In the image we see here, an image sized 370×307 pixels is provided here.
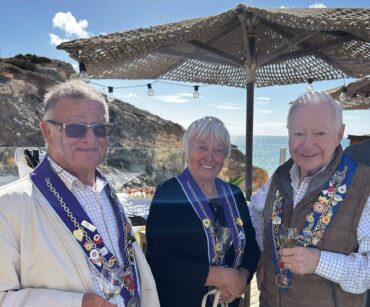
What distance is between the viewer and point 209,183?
6.90 feet

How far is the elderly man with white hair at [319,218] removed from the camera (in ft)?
5.16

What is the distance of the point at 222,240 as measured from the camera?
6.32 ft

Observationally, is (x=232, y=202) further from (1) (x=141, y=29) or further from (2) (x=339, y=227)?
(1) (x=141, y=29)

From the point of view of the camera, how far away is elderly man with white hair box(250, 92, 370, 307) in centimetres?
157

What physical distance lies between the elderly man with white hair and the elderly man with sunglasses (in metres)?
0.72

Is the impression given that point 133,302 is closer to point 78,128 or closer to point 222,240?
point 222,240

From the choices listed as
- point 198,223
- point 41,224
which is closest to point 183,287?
point 198,223

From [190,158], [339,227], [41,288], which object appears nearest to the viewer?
[41,288]

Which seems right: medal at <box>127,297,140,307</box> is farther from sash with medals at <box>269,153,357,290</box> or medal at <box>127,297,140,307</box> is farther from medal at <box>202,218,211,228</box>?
sash with medals at <box>269,153,357,290</box>

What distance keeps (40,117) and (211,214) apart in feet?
89.8

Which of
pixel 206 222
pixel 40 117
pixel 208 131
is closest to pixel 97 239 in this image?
pixel 206 222

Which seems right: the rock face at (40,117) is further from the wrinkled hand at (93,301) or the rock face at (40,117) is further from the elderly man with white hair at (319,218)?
the wrinkled hand at (93,301)

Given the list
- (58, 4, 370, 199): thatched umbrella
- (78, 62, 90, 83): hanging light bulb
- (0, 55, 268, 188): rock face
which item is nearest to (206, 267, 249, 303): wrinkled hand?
(58, 4, 370, 199): thatched umbrella

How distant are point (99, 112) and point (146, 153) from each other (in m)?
5.55
